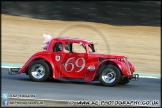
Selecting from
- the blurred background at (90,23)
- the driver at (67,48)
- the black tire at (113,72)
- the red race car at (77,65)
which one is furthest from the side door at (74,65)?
the blurred background at (90,23)

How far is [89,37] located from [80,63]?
1064 cm

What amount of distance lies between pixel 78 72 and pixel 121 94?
1.65m

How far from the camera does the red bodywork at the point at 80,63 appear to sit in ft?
36.6

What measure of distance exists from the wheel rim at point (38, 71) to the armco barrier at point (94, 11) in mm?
11528

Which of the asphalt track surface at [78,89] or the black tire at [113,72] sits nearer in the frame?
the asphalt track surface at [78,89]

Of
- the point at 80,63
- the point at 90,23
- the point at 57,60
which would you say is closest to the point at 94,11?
the point at 90,23

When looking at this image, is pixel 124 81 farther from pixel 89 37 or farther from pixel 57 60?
pixel 89 37

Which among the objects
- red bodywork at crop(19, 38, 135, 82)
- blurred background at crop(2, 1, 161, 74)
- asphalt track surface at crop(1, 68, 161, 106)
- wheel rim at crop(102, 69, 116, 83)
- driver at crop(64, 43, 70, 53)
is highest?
blurred background at crop(2, 1, 161, 74)

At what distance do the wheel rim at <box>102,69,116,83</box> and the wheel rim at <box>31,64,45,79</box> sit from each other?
174 centimetres

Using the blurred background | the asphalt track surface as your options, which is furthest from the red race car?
the blurred background

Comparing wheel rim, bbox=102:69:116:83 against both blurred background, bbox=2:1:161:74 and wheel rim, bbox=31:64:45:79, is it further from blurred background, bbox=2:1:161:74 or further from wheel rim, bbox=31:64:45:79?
blurred background, bbox=2:1:161:74

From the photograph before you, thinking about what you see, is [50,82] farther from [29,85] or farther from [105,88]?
[105,88]

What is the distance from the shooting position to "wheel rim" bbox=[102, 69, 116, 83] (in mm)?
11031

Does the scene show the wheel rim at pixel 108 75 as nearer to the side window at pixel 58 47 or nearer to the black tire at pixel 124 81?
the black tire at pixel 124 81
